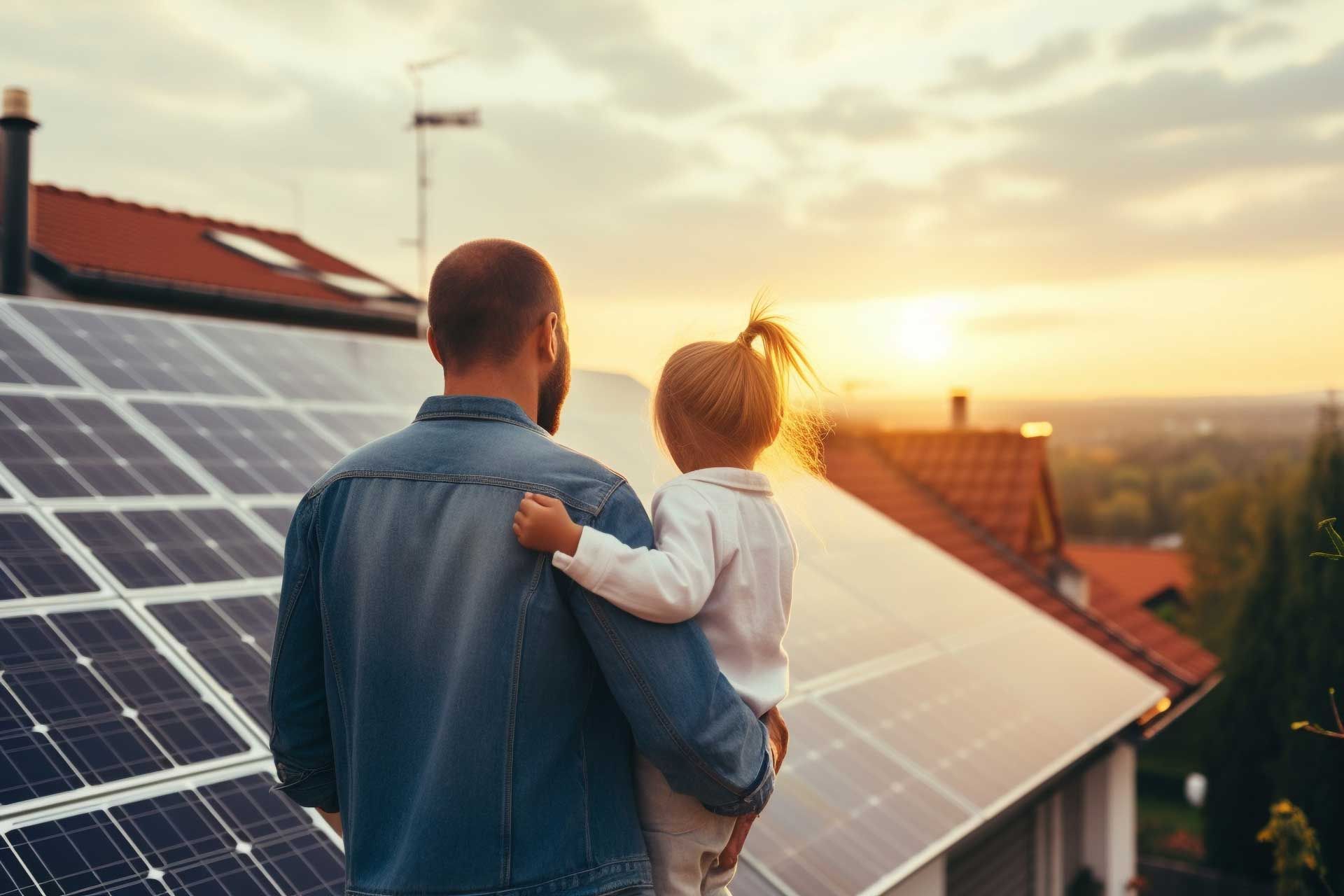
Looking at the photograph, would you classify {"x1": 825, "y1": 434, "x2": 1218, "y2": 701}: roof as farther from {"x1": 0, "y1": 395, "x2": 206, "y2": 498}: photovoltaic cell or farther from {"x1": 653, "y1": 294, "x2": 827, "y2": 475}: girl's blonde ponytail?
{"x1": 653, "y1": 294, "x2": 827, "y2": 475}: girl's blonde ponytail

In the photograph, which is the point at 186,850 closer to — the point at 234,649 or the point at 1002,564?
the point at 234,649

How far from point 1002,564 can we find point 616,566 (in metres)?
13.9

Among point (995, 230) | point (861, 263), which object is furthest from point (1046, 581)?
point (995, 230)

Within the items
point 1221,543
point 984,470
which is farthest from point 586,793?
point 1221,543

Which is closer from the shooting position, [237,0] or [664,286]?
[237,0]

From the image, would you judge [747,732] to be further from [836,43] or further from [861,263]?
[861,263]

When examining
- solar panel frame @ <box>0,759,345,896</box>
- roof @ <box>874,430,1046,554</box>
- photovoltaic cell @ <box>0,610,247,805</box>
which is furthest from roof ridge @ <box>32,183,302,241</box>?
solar panel frame @ <box>0,759,345,896</box>

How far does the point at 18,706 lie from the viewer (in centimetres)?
324

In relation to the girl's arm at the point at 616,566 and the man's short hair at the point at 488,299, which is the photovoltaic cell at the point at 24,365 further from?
the girl's arm at the point at 616,566

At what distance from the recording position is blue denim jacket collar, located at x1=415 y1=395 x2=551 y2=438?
2117mm

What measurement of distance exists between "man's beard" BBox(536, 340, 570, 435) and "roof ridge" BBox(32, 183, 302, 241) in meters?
15.4

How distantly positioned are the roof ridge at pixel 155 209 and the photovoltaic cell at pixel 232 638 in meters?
13.2

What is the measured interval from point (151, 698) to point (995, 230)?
21.4 metres

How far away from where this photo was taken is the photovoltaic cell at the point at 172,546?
169 inches
